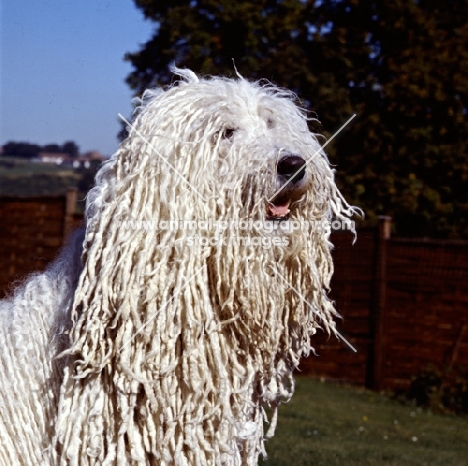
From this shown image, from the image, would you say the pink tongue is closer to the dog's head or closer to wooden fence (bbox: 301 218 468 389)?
the dog's head

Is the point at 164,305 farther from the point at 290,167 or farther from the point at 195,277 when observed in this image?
the point at 290,167

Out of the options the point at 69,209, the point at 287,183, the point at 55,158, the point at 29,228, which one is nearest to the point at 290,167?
the point at 287,183

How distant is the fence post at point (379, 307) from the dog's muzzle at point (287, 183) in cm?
673

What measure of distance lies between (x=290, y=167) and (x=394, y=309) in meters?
6.85

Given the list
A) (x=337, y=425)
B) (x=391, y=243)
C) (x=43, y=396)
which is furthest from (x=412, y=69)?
(x=43, y=396)

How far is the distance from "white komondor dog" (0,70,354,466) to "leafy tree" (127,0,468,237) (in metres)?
9.28

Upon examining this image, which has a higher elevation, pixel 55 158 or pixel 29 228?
pixel 55 158

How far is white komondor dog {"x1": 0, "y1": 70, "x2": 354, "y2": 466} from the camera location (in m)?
2.63

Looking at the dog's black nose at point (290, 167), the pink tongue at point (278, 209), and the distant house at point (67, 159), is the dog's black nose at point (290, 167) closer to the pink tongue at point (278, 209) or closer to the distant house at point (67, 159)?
the pink tongue at point (278, 209)

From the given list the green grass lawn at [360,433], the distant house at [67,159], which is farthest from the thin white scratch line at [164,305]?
the green grass lawn at [360,433]

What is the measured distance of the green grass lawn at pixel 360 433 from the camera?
5.66 metres

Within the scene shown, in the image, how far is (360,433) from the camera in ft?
22.3

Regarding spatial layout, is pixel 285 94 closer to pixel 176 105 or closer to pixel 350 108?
pixel 176 105

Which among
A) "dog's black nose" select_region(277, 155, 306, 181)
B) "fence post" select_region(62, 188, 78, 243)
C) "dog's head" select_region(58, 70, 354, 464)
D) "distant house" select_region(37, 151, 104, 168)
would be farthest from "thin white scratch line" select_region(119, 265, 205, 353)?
"fence post" select_region(62, 188, 78, 243)
